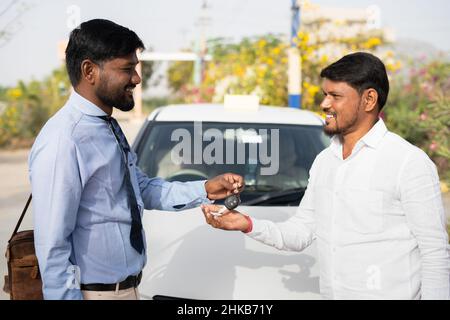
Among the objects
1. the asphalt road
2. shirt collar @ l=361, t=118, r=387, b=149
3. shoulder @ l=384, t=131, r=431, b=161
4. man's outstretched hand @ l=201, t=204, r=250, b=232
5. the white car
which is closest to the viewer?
shoulder @ l=384, t=131, r=431, b=161

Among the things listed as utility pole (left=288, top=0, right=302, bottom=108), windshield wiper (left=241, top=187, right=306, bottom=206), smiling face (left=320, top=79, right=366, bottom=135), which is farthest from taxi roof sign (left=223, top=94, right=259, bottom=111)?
utility pole (left=288, top=0, right=302, bottom=108)

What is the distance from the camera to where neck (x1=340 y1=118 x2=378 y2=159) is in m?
2.16

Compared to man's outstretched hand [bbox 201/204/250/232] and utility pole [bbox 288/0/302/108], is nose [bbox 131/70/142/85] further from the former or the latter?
utility pole [bbox 288/0/302/108]

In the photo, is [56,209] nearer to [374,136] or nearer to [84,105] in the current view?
[84,105]

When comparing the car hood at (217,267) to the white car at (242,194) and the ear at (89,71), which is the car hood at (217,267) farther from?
the ear at (89,71)

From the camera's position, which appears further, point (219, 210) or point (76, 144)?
point (219, 210)

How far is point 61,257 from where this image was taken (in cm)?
187

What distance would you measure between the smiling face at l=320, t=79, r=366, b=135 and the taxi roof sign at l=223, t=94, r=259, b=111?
78.9 inches

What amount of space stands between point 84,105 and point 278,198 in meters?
1.70

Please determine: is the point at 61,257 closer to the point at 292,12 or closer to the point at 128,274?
the point at 128,274

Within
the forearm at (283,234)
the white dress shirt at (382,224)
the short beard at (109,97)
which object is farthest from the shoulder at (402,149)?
the short beard at (109,97)

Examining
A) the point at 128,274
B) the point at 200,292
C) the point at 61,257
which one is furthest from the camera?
the point at 200,292
